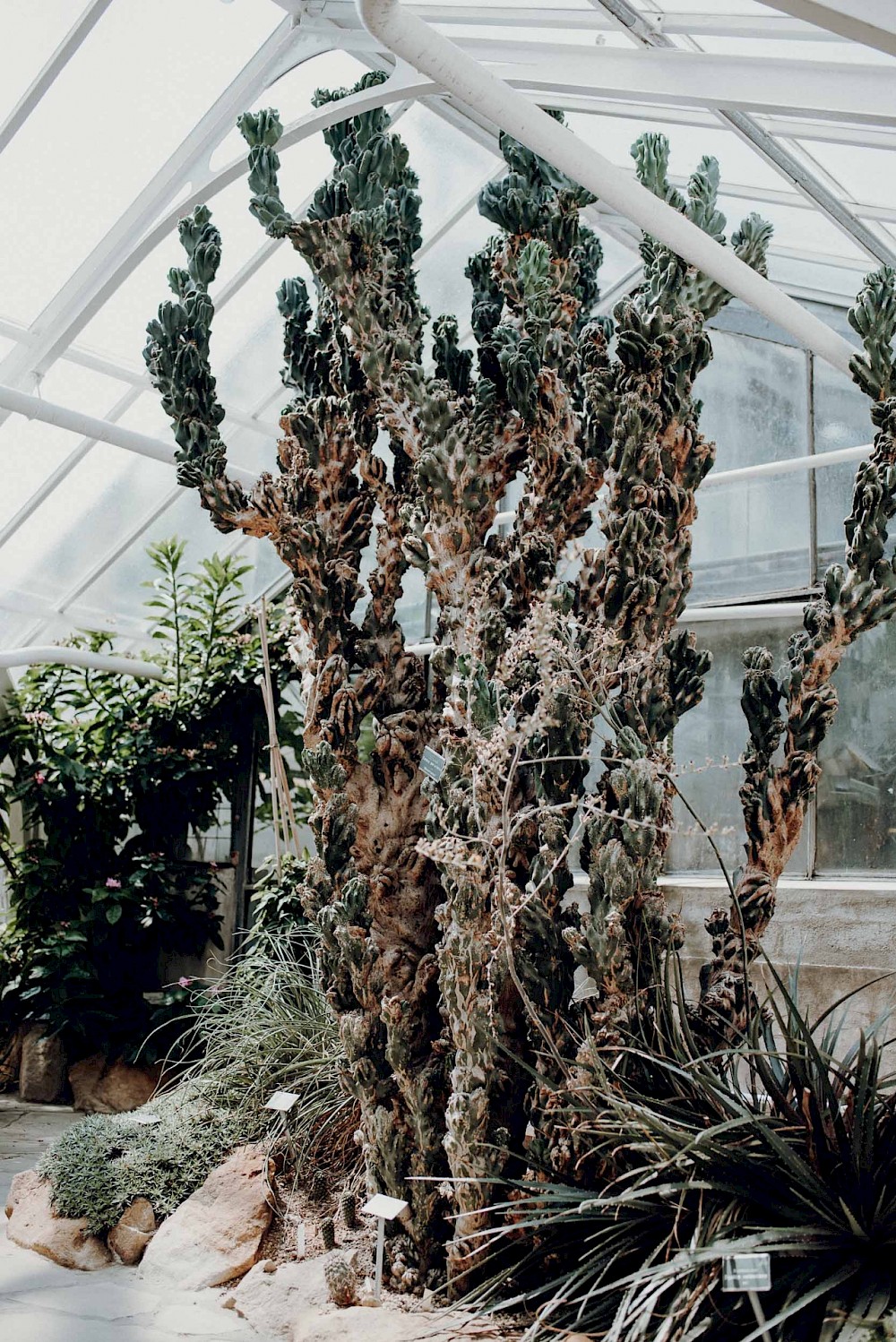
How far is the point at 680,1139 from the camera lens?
9.47 feet

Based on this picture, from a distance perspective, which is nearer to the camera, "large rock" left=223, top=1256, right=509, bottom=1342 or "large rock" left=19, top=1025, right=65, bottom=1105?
"large rock" left=223, top=1256, right=509, bottom=1342

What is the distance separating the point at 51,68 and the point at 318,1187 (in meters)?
4.49

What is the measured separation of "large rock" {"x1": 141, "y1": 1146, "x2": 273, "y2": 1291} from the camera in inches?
152

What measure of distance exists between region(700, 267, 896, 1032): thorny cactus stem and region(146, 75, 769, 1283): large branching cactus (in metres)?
0.25

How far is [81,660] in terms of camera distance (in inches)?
299

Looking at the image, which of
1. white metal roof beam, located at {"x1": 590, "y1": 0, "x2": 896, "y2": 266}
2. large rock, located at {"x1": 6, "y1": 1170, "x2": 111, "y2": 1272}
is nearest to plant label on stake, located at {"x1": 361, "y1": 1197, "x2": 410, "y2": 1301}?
large rock, located at {"x1": 6, "y1": 1170, "x2": 111, "y2": 1272}

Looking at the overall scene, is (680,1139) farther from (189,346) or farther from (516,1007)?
(189,346)

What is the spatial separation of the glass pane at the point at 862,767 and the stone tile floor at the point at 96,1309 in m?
3.62

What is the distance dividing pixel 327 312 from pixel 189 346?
23.4 inches

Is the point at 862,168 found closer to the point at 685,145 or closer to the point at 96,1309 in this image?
the point at 685,145

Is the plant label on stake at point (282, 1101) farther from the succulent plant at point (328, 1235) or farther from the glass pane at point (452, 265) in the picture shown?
the glass pane at point (452, 265)

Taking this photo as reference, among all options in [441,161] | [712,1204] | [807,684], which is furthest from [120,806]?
[712,1204]

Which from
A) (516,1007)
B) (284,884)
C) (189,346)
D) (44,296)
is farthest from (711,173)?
(284,884)

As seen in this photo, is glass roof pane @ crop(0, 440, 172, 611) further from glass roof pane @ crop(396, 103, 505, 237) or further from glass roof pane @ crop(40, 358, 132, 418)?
glass roof pane @ crop(396, 103, 505, 237)
